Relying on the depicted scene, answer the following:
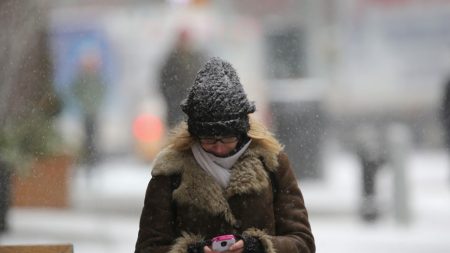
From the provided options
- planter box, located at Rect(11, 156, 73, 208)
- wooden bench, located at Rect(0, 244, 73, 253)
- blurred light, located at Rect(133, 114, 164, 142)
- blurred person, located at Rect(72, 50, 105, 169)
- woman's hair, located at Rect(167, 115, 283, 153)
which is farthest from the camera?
blurred light, located at Rect(133, 114, 164, 142)

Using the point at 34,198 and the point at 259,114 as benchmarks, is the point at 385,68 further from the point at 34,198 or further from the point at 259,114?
the point at 34,198

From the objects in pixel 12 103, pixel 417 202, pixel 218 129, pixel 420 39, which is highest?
pixel 420 39

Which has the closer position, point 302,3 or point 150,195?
point 150,195

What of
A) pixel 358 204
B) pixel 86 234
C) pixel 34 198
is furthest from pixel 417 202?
pixel 34 198

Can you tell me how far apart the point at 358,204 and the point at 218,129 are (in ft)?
11.2

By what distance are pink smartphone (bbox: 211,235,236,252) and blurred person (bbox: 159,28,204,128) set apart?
2287mm

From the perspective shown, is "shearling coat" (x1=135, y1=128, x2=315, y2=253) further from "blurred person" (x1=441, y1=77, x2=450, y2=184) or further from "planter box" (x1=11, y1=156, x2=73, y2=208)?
"blurred person" (x1=441, y1=77, x2=450, y2=184)

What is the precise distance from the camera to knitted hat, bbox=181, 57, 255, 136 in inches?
130

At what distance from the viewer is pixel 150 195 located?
3463 millimetres

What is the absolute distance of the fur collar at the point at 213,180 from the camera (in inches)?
133

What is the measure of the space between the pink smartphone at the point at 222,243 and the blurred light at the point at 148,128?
317cm

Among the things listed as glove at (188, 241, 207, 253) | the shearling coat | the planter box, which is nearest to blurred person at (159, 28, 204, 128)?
the planter box

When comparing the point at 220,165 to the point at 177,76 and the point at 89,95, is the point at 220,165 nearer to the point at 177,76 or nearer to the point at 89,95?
the point at 177,76

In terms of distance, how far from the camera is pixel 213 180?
3.42 m
